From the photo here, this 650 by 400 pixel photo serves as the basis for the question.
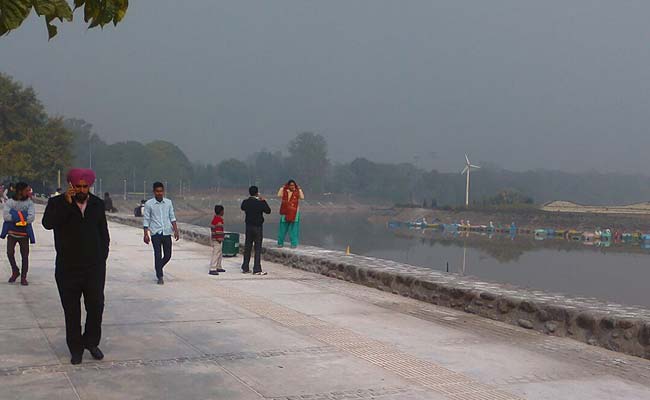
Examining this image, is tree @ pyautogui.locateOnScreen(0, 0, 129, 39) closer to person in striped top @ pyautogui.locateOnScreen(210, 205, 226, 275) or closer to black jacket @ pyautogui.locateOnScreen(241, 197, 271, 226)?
black jacket @ pyautogui.locateOnScreen(241, 197, 271, 226)

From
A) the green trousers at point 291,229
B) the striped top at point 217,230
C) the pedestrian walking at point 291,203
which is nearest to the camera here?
the striped top at point 217,230

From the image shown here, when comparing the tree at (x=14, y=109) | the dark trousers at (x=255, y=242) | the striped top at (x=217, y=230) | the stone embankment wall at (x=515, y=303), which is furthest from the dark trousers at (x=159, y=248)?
the tree at (x=14, y=109)

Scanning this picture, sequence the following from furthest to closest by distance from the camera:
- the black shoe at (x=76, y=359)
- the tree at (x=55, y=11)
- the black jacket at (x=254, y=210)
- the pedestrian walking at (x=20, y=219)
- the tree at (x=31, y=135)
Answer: the tree at (x=31, y=135) < the black jacket at (x=254, y=210) < the pedestrian walking at (x=20, y=219) < the black shoe at (x=76, y=359) < the tree at (x=55, y=11)

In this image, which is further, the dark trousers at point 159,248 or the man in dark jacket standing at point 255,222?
the man in dark jacket standing at point 255,222

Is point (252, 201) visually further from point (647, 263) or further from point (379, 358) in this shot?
point (647, 263)

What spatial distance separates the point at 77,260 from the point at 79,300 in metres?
0.34

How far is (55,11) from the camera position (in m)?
2.87

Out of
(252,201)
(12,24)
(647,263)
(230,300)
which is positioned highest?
(12,24)

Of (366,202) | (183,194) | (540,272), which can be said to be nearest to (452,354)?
(540,272)

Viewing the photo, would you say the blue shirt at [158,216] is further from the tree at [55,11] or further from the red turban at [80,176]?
the tree at [55,11]

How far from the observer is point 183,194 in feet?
520

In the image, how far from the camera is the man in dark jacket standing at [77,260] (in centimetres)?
555

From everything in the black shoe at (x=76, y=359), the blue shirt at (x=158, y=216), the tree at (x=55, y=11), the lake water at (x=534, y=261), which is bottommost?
the lake water at (x=534, y=261)

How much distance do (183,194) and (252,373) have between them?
156785mm
